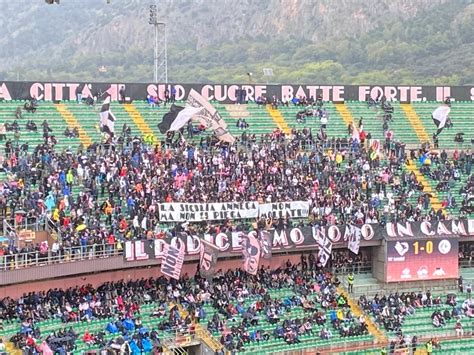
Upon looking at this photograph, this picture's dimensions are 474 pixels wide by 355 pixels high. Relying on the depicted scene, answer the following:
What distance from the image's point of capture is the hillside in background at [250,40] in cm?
10081

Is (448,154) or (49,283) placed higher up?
(448,154)

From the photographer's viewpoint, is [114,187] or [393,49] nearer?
[114,187]

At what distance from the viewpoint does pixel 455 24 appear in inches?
4218

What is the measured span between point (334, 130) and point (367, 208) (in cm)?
714

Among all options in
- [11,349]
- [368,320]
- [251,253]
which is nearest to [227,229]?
[251,253]

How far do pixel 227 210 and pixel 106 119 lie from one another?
6840mm

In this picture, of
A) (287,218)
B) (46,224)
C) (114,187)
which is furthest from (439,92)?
(46,224)

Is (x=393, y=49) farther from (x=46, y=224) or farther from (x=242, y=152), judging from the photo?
(x=46, y=224)

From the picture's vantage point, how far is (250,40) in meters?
126

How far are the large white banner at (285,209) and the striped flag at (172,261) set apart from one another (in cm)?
484

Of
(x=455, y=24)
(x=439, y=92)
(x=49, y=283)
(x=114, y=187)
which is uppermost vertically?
(x=455, y=24)

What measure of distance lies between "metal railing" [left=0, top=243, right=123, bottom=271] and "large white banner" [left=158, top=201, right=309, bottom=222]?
10.1 feet

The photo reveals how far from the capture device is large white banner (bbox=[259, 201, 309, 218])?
36250 mm

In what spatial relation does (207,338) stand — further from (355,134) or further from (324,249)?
(355,134)
